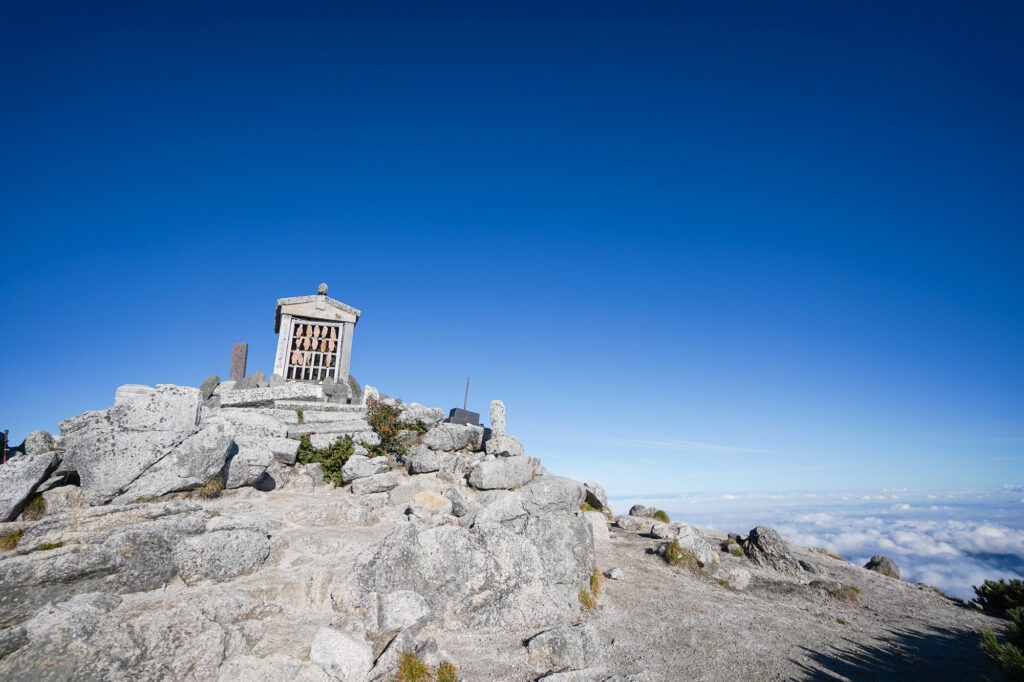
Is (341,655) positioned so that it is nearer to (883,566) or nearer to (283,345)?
(283,345)

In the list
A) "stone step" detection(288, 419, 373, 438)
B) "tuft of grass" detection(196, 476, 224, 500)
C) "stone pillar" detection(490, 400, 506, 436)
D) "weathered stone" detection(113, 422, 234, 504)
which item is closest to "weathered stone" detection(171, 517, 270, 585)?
"weathered stone" detection(113, 422, 234, 504)

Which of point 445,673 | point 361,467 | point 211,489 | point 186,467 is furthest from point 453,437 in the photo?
point 445,673

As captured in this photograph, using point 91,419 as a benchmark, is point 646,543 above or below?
below

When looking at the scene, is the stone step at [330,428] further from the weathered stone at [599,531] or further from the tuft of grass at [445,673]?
the tuft of grass at [445,673]

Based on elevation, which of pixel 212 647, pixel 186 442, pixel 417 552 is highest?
pixel 186 442

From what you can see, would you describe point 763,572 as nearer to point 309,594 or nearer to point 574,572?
point 574,572

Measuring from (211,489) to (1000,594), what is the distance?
2603 cm

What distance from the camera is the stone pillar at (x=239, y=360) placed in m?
24.6

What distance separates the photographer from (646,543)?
17.6 m

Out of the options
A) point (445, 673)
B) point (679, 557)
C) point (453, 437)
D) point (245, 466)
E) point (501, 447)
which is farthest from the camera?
point (501, 447)

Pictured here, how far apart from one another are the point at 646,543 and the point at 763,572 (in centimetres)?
389

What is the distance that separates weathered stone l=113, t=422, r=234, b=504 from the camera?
11.2m

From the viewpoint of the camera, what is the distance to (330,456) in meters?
16.8

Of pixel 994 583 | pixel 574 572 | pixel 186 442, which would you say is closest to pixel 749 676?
pixel 574 572
